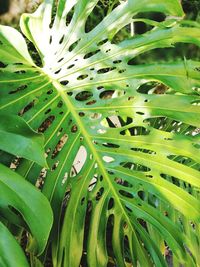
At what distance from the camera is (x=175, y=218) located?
113 centimetres

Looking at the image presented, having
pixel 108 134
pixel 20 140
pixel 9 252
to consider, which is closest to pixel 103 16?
pixel 108 134

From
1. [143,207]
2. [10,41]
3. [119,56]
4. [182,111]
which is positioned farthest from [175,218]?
[10,41]

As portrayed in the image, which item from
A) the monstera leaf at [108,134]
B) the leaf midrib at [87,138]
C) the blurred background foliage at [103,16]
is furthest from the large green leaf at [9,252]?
the blurred background foliage at [103,16]

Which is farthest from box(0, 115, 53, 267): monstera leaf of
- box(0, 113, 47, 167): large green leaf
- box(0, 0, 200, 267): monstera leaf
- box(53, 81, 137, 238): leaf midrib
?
box(53, 81, 137, 238): leaf midrib

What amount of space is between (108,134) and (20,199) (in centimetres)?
41

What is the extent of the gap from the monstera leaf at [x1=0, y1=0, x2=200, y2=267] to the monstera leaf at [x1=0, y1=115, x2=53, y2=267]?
0.19 meters

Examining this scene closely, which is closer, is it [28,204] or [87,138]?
[28,204]

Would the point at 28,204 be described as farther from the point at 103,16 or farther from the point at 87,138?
the point at 103,16

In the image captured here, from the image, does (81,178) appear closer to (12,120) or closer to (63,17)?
(12,120)

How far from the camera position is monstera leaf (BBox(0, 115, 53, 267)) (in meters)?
0.62

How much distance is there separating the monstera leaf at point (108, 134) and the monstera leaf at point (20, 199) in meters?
0.19

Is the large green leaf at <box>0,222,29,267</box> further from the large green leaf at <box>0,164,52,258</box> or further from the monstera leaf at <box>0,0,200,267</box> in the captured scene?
the monstera leaf at <box>0,0,200,267</box>

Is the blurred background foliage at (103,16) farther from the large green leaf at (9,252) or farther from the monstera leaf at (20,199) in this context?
the large green leaf at (9,252)

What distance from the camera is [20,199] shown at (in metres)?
0.68
